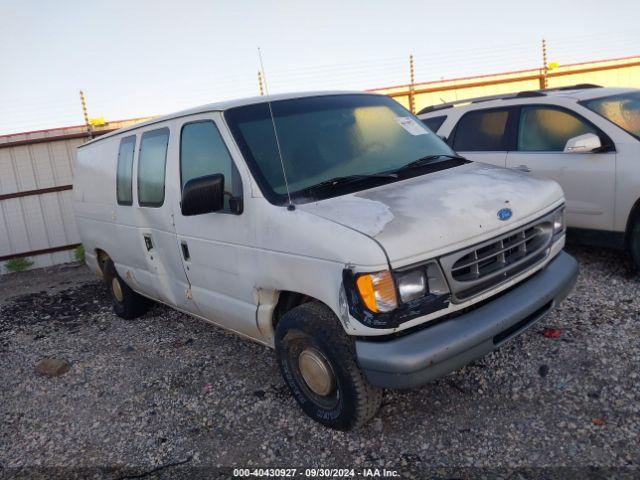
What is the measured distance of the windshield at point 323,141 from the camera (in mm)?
3164

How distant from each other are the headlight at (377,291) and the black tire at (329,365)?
316 millimetres

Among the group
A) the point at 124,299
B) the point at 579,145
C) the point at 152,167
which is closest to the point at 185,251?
the point at 152,167

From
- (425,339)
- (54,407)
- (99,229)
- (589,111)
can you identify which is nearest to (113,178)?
(99,229)

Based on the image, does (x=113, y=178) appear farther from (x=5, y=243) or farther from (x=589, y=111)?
(x=5, y=243)

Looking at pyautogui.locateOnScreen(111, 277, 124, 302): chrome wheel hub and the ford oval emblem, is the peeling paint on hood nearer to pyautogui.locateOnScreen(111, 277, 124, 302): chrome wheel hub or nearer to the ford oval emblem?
the ford oval emblem

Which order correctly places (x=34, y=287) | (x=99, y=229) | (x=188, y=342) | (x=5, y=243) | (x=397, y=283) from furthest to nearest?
1. (x=5, y=243)
2. (x=34, y=287)
3. (x=99, y=229)
4. (x=188, y=342)
5. (x=397, y=283)

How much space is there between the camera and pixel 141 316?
5621 millimetres

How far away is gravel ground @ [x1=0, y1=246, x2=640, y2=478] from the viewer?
9.07ft

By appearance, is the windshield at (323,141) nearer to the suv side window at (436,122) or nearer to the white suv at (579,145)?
the white suv at (579,145)

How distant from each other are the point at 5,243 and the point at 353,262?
913cm

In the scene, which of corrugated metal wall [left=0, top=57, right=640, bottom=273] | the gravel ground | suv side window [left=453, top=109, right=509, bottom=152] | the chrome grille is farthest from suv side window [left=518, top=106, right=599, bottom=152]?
corrugated metal wall [left=0, top=57, right=640, bottom=273]

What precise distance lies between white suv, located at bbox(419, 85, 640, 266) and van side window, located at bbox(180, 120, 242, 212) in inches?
95.1

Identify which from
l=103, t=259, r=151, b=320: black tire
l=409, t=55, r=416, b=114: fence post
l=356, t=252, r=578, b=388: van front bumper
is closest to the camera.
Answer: l=356, t=252, r=578, b=388: van front bumper

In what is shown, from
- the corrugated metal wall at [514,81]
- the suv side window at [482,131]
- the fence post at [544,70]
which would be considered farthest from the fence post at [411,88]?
the suv side window at [482,131]
